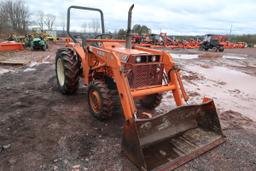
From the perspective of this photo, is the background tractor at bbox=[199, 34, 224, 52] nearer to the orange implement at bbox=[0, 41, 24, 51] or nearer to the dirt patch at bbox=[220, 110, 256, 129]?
the orange implement at bbox=[0, 41, 24, 51]

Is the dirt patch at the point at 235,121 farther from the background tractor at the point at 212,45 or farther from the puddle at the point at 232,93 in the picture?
the background tractor at the point at 212,45

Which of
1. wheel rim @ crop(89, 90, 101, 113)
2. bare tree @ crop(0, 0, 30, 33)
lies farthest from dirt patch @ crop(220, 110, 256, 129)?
bare tree @ crop(0, 0, 30, 33)

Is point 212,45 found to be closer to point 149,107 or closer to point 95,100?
point 149,107

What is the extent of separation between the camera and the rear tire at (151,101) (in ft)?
14.3

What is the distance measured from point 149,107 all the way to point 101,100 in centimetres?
142

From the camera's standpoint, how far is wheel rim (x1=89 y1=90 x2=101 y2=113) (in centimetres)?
361

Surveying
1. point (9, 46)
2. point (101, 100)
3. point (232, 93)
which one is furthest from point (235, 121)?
point (9, 46)

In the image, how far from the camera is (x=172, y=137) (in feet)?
10.1

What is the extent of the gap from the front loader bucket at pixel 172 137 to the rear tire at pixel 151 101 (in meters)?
1.12

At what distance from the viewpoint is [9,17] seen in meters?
43.9

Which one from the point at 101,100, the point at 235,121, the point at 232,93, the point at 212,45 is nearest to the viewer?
the point at 101,100

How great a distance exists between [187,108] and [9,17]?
51.1 metres

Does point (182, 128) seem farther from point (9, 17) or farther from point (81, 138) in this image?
point (9, 17)

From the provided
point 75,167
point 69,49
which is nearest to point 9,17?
point 69,49
